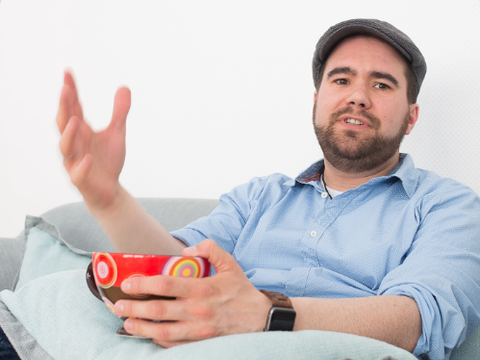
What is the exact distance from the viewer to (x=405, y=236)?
1104mm

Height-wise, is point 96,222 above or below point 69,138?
below

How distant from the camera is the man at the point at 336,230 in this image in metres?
0.77

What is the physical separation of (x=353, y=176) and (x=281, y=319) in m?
0.72

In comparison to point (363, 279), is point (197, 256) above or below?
above

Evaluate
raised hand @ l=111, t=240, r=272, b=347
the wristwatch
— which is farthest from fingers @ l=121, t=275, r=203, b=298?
the wristwatch

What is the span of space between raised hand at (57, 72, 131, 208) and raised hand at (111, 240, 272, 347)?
267 millimetres

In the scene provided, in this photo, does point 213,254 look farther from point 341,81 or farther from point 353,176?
point 341,81

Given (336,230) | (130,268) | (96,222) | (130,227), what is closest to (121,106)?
(130,227)

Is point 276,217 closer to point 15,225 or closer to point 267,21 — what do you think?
point 267,21

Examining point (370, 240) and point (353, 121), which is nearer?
point (370, 240)

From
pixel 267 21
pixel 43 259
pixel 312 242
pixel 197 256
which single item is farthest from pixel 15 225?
pixel 197 256

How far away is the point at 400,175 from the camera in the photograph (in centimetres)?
120

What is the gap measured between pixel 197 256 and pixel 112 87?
1.56 m

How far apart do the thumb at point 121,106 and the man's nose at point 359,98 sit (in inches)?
26.9
